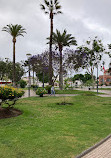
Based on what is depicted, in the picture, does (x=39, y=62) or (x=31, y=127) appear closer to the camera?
(x=31, y=127)

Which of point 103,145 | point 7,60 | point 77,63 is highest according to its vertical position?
point 7,60

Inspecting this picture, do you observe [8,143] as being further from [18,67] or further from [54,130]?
[18,67]

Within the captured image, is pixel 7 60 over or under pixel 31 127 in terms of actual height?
over

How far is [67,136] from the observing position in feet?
20.9

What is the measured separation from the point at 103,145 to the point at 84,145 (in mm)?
678

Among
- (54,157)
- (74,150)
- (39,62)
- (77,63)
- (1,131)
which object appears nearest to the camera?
(54,157)

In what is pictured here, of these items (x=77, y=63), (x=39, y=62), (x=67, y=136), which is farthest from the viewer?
(x=39, y=62)

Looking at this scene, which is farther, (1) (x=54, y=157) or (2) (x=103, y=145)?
(2) (x=103, y=145)

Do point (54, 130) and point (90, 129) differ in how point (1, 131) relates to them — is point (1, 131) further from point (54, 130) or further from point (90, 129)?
point (90, 129)

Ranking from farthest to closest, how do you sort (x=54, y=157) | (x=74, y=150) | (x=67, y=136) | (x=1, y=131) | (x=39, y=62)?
(x=39, y=62)
(x=1, y=131)
(x=67, y=136)
(x=74, y=150)
(x=54, y=157)

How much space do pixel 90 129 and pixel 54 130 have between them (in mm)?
1556

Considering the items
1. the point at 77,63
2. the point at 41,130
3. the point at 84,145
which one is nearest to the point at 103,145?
the point at 84,145

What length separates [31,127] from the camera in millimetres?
7430

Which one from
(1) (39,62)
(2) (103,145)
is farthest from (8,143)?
(1) (39,62)
